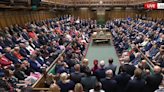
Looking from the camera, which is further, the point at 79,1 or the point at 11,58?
the point at 79,1

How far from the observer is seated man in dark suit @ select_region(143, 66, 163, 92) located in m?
2.88

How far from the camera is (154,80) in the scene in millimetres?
2887

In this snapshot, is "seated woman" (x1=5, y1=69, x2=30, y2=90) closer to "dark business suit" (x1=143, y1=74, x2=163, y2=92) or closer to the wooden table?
"dark business suit" (x1=143, y1=74, x2=163, y2=92)

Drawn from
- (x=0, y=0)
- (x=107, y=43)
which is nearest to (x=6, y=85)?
(x=0, y=0)

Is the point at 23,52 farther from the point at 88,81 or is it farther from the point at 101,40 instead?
the point at 101,40

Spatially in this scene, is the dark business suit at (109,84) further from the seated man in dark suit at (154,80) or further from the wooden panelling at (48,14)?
the wooden panelling at (48,14)

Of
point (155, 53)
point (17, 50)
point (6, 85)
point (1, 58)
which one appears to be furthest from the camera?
point (155, 53)

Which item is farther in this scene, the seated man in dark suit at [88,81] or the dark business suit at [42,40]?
the dark business suit at [42,40]

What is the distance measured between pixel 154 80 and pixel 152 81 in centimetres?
5

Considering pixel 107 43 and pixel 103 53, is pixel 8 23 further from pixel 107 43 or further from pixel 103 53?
pixel 107 43

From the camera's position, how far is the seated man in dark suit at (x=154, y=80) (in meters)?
2.88

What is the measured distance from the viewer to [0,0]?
17.3ft

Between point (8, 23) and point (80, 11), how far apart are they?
1289 cm

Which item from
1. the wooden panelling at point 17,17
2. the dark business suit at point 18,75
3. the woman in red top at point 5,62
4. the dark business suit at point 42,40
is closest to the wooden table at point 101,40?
the dark business suit at point 42,40
